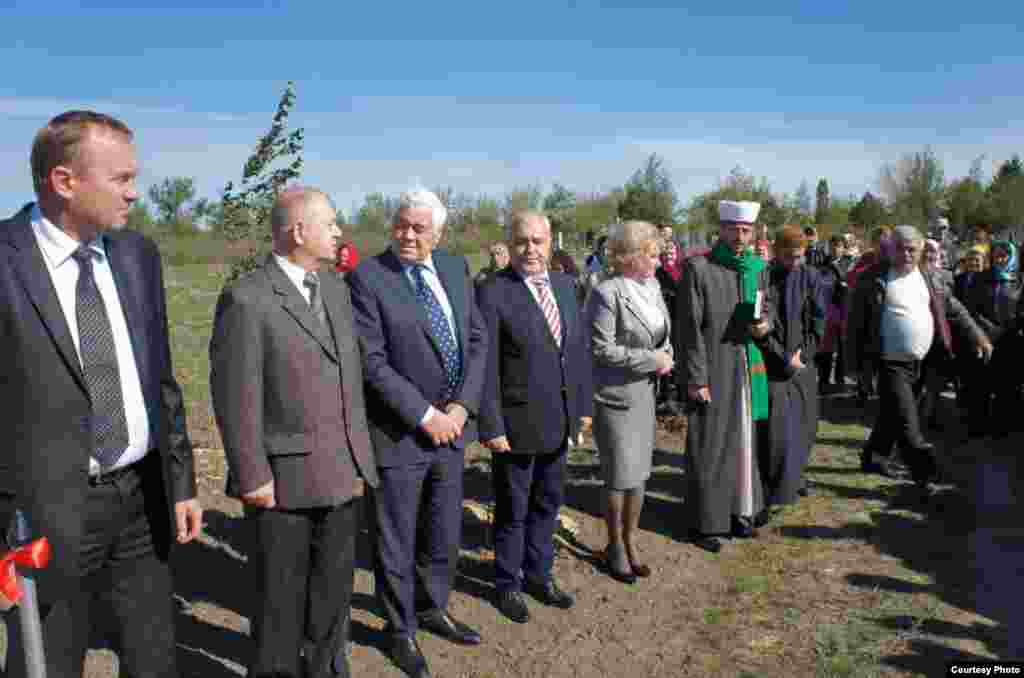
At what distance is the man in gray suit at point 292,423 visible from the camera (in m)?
3.08

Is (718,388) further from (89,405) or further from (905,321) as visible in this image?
(89,405)

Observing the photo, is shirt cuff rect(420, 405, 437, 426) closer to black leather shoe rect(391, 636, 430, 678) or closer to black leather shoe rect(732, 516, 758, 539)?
black leather shoe rect(391, 636, 430, 678)

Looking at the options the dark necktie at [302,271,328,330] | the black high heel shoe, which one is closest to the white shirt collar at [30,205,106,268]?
the dark necktie at [302,271,328,330]

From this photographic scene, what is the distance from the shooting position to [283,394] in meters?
3.14

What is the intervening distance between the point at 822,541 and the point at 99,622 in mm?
4481

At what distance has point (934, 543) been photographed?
554cm

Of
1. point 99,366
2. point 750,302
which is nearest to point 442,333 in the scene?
point 99,366

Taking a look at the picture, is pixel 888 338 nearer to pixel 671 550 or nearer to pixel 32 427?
pixel 671 550

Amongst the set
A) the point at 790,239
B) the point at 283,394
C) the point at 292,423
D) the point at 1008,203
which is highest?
the point at 1008,203

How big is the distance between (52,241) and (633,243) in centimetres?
318

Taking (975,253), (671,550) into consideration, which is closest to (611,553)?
(671,550)

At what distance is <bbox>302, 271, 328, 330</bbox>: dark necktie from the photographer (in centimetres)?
326

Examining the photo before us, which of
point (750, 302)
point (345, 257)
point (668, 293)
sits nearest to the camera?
point (750, 302)

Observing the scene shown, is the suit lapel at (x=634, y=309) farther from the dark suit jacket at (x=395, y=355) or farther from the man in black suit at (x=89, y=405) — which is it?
the man in black suit at (x=89, y=405)
